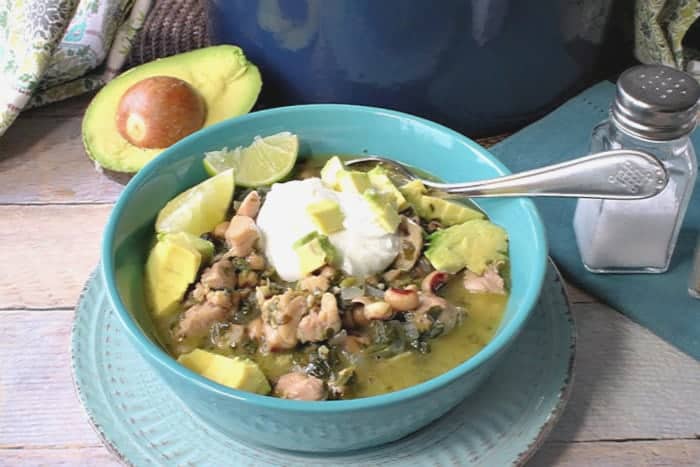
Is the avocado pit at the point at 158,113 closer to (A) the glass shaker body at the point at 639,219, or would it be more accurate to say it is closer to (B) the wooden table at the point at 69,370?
(B) the wooden table at the point at 69,370

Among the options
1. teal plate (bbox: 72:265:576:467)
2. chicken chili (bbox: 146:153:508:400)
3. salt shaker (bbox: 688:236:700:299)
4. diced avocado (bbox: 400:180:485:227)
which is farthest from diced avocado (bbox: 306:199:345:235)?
salt shaker (bbox: 688:236:700:299)

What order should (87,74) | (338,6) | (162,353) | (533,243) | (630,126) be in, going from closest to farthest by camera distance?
(162,353), (533,243), (630,126), (338,6), (87,74)

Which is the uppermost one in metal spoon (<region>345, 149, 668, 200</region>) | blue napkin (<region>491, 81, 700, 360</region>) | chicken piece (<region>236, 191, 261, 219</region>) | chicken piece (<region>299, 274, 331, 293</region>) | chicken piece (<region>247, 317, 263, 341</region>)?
metal spoon (<region>345, 149, 668, 200</region>)

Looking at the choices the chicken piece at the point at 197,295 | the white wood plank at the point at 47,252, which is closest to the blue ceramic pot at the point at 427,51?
the white wood plank at the point at 47,252

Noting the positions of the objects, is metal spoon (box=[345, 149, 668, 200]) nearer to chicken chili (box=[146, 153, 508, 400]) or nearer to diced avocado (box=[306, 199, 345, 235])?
chicken chili (box=[146, 153, 508, 400])

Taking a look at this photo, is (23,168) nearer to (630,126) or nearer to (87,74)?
(87,74)

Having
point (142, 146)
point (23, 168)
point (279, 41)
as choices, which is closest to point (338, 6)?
point (279, 41)

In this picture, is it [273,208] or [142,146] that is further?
[142,146]
